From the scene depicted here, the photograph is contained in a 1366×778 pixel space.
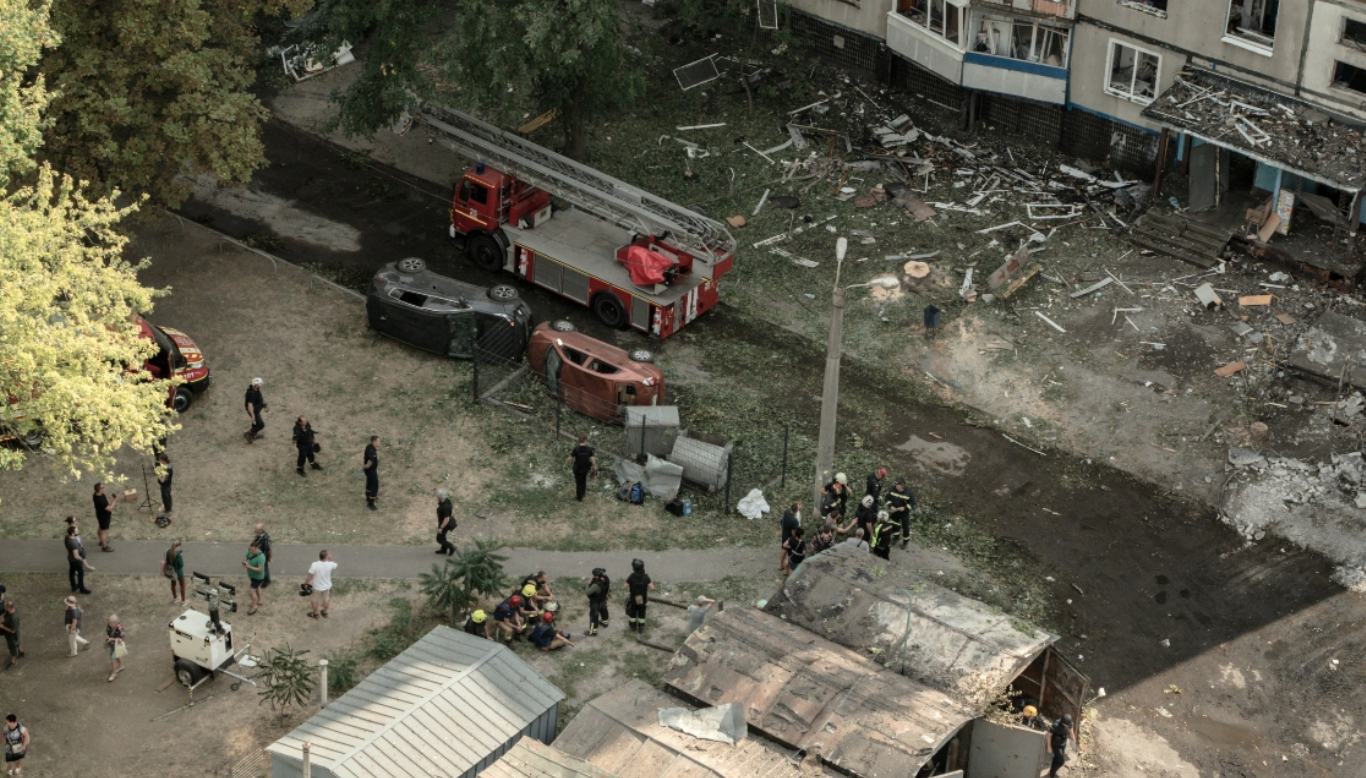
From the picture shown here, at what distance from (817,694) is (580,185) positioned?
1564 centimetres

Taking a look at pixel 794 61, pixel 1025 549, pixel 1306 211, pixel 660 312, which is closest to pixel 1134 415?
pixel 1025 549

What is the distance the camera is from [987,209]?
41.5 m

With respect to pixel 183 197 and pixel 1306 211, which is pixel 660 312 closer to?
pixel 183 197

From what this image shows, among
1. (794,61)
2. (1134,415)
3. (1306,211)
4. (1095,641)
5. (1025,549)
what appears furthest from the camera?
(794,61)

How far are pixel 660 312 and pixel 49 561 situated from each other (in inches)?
535

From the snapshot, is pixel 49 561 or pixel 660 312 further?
pixel 660 312

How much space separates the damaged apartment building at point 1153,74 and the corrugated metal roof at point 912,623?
48.5 feet

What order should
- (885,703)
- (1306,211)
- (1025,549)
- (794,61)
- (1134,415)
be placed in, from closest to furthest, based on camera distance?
(885,703), (1025,549), (1134,415), (1306,211), (794,61)

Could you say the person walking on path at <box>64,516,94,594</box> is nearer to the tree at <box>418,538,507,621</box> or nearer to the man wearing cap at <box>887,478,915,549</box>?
the tree at <box>418,538,507,621</box>

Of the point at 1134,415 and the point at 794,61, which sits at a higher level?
the point at 794,61

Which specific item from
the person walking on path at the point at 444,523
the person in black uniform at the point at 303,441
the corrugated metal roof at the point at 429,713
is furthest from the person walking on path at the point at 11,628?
the person walking on path at the point at 444,523

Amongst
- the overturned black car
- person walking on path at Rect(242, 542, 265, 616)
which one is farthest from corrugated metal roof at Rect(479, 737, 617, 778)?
the overturned black car

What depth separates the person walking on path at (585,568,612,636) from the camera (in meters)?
28.7

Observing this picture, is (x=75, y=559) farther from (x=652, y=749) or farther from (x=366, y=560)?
(x=652, y=749)
